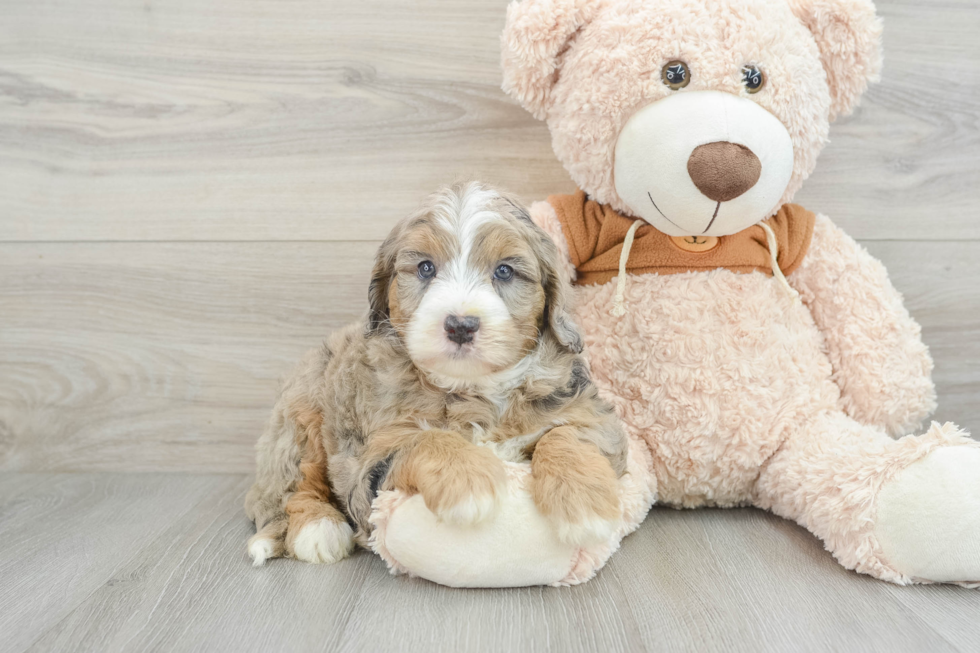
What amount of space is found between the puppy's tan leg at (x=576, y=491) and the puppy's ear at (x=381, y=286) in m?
0.44

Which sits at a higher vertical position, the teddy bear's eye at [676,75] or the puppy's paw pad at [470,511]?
the teddy bear's eye at [676,75]

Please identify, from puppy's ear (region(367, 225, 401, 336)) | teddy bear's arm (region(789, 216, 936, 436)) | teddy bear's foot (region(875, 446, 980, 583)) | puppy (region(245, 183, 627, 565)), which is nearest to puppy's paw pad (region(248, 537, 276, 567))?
puppy (region(245, 183, 627, 565))

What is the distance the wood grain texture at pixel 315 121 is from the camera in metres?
2.05

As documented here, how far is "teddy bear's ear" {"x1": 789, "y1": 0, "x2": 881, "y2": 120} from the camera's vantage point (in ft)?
5.32

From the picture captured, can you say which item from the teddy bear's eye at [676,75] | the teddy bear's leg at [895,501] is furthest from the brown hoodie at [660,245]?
the teddy bear's leg at [895,501]

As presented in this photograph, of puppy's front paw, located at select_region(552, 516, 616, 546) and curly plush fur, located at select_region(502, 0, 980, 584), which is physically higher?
curly plush fur, located at select_region(502, 0, 980, 584)

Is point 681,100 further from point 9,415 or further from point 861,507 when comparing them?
point 9,415

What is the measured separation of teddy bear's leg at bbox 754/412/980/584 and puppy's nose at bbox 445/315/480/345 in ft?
2.70

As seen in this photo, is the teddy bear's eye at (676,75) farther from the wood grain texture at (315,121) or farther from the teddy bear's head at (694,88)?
the wood grain texture at (315,121)

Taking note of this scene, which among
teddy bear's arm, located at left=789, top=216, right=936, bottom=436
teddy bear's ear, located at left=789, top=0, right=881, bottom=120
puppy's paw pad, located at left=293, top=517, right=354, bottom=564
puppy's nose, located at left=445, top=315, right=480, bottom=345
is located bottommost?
puppy's paw pad, located at left=293, top=517, right=354, bottom=564

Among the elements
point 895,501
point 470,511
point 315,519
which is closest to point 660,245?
point 895,501

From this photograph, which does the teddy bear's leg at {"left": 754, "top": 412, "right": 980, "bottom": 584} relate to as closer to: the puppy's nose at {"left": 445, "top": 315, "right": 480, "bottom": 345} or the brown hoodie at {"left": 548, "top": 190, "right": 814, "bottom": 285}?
the brown hoodie at {"left": 548, "top": 190, "right": 814, "bottom": 285}

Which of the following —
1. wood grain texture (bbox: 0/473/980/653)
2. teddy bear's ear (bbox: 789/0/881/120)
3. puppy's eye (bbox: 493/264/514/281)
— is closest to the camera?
wood grain texture (bbox: 0/473/980/653)

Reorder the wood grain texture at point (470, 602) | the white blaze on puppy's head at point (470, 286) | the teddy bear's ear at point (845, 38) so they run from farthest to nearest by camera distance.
Answer: 1. the teddy bear's ear at point (845, 38)
2. the white blaze on puppy's head at point (470, 286)
3. the wood grain texture at point (470, 602)
